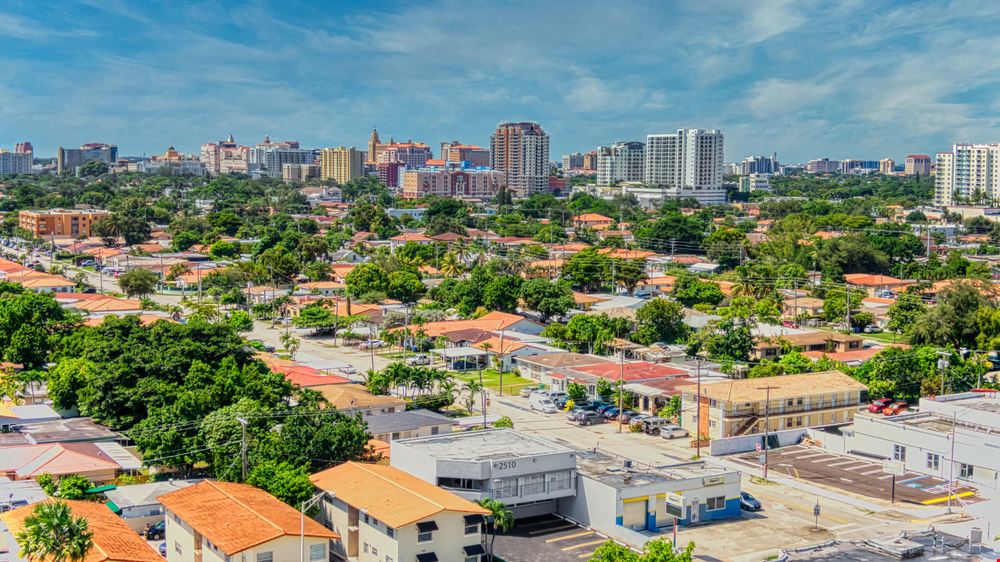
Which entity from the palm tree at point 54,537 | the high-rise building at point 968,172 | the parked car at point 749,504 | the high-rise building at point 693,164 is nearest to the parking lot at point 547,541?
the parked car at point 749,504

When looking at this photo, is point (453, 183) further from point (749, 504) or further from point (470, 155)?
point (749, 504)

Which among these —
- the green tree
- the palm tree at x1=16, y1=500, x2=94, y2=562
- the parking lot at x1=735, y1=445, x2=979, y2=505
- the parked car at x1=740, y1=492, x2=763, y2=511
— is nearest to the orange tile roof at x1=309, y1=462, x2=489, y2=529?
the palm tree at x1=16, y1=500, x2=94, y2=562

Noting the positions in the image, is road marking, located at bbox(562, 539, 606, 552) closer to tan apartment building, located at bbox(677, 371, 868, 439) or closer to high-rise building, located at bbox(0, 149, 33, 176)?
tan apartment building, located at bbox(677, 371, 868, 439)

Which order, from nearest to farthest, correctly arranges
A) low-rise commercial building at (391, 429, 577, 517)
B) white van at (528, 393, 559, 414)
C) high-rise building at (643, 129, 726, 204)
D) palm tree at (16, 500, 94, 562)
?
1. palm tree at (16, 500, 94, 562)
2. low-rise commercial building at (391, 429, 577, 517)
3. white van at (528, 393, 559, 414)
4. high-rise building at (643, 129, 726, 204)

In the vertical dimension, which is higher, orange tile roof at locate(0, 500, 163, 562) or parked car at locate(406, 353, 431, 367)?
parked car at locate(406, 353, 431, 367)

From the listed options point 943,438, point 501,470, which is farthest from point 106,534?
point 943,438

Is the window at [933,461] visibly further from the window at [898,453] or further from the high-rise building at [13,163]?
the high-rise building at [13,163]

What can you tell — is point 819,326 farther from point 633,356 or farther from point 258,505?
point 258,505
